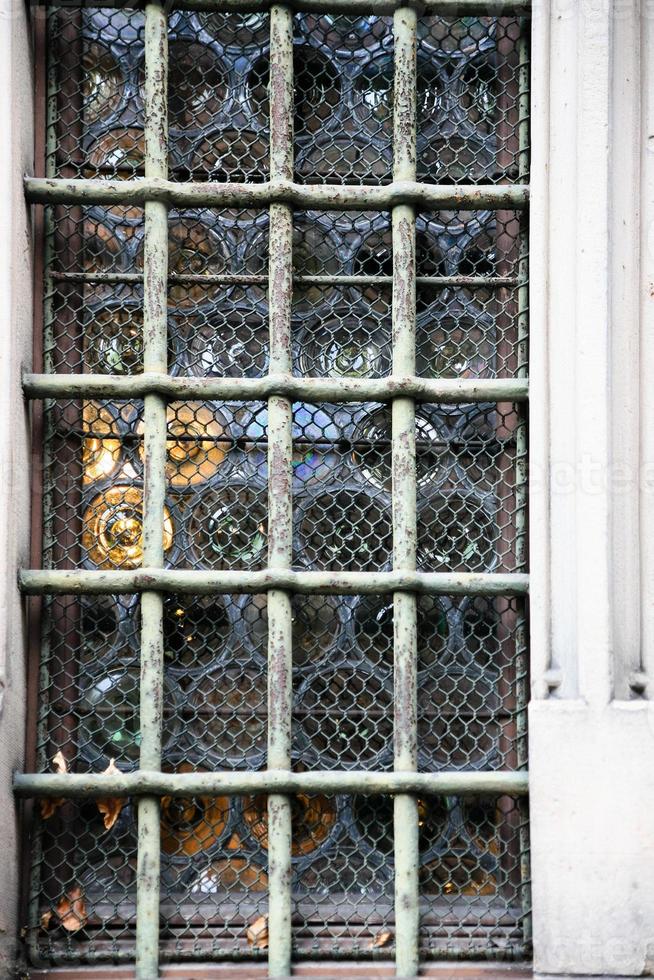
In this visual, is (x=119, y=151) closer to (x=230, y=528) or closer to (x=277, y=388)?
(x=277, y=388)

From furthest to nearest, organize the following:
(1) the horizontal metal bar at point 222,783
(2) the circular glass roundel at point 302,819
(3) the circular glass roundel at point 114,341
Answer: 1. (3) the circular glass roundel at point 114,341
2. (2) the circular glass roundel at point 302,819
3. (1) the horizontal metal bar at point 222,783

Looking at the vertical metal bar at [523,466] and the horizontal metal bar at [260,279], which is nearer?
the vertical metal bar at [523,466]

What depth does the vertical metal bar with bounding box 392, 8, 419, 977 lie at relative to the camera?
2.35m

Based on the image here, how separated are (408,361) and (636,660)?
2.78 feet

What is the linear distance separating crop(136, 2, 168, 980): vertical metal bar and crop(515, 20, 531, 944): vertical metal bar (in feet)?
2.71

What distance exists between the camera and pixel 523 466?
8.24 feet

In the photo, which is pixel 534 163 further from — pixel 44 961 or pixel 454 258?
pixel 44 961

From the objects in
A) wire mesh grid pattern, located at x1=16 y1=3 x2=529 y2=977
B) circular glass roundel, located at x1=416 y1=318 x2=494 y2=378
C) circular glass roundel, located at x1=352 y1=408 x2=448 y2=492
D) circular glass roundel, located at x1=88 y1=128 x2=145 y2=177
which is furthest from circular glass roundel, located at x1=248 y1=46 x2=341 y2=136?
circular glass roundel, located at x1=352 y1=408 x2=448 y2=492

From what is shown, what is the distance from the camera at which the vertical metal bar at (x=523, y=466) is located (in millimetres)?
2420

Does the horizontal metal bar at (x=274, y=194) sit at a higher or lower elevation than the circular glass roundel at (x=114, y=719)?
higher

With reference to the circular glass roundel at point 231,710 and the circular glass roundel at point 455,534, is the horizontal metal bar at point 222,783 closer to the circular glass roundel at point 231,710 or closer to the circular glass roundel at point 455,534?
the circular glass roundel at point 231,710

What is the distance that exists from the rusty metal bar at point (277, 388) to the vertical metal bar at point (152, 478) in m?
0.05

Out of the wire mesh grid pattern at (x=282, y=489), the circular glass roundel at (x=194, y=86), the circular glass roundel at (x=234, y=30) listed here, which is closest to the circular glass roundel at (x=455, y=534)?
the wire mesh grid pattern at (x=282, y=489)

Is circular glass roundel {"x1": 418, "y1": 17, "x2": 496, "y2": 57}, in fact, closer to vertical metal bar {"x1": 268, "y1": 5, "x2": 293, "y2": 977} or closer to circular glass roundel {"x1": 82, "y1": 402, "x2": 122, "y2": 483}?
vertical metal bar {"x1": 268, "y1": 5, "x2": 293, "y2": 977}
